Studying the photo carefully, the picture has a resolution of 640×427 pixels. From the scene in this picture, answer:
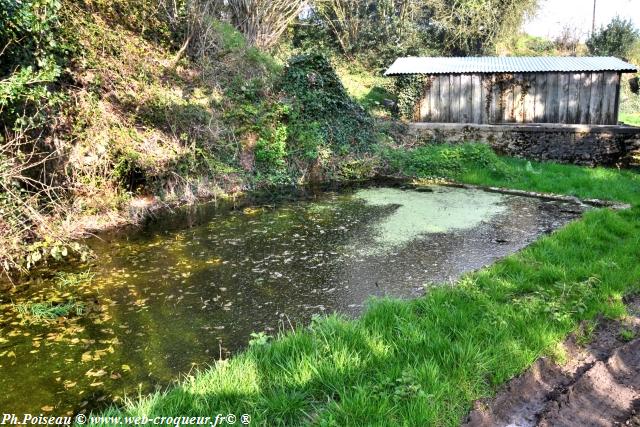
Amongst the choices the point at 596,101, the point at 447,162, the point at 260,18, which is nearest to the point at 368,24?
the point at 260,18

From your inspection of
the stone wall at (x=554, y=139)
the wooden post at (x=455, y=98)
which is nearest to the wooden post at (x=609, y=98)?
the stone wall at (x=554, y=139)

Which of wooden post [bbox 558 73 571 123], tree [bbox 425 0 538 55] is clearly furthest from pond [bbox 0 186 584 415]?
tree [bbox 425 0 538 55]

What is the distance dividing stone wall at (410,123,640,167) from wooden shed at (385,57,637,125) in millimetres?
1142

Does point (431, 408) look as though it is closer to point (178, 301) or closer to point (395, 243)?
point (178, 301)

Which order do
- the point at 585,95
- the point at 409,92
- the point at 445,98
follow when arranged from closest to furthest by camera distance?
the point at 585,95, the point at 445,98, the point at 409,92

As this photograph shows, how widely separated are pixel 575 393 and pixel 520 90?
13.2m

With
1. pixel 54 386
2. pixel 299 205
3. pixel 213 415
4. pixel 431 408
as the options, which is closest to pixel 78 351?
pixel 54 386

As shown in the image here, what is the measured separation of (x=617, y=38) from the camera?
26.6m

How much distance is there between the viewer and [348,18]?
914 inches

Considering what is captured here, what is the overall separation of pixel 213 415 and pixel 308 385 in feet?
2.11

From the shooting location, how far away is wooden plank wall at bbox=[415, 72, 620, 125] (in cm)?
1371

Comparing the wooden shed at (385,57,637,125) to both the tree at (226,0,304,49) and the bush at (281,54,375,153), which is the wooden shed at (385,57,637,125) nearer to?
the bush at (281,54,375,153)

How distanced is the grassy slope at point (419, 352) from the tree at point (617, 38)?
90.3ft

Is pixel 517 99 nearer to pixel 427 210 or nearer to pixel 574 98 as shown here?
pixel 574 98
